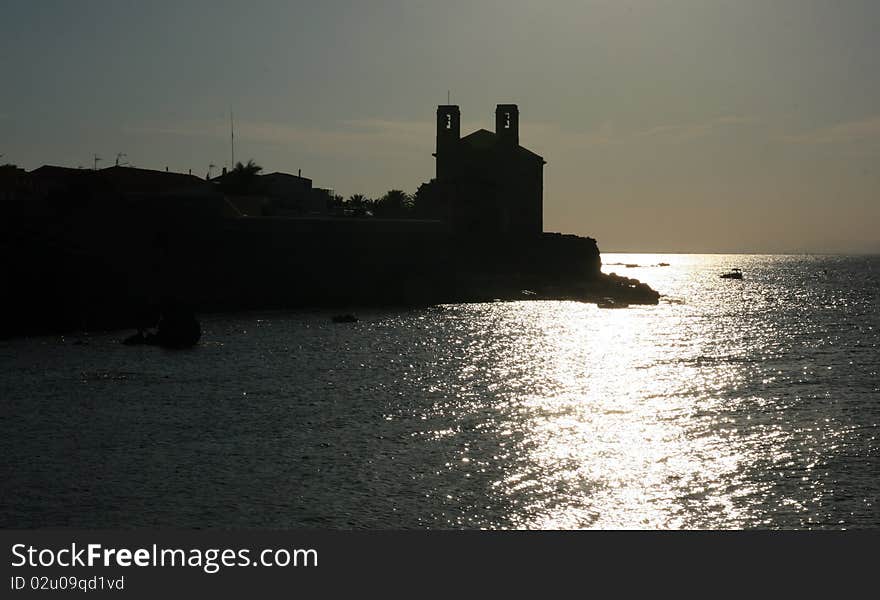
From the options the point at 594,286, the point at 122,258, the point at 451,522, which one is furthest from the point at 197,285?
the point at 451,522

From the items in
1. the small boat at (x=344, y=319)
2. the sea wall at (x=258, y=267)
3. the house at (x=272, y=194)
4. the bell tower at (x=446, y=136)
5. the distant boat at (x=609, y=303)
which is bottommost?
the small boat at (x=344, y=319)

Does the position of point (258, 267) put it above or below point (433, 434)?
above

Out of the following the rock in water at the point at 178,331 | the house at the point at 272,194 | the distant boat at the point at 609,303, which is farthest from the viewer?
the distant boat at the point at 609,303

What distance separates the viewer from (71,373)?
35.1 metres

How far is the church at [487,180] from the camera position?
3344 inches

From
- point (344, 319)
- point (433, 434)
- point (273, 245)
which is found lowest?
point (433, 434)

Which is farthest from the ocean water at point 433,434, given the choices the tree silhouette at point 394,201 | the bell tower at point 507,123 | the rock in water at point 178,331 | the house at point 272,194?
the tree silhouette at point 394,201

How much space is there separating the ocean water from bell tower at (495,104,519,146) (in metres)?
38.7

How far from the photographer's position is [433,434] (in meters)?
25.2

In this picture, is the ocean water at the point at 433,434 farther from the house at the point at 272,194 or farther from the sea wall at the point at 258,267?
the house at the point at 272,194

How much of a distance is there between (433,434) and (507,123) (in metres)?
65.0

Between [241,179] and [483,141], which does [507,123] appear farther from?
[241,179]

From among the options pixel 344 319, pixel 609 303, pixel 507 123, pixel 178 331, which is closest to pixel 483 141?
pixel 507 123

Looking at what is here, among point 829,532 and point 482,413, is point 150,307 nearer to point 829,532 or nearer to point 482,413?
point 482,413
